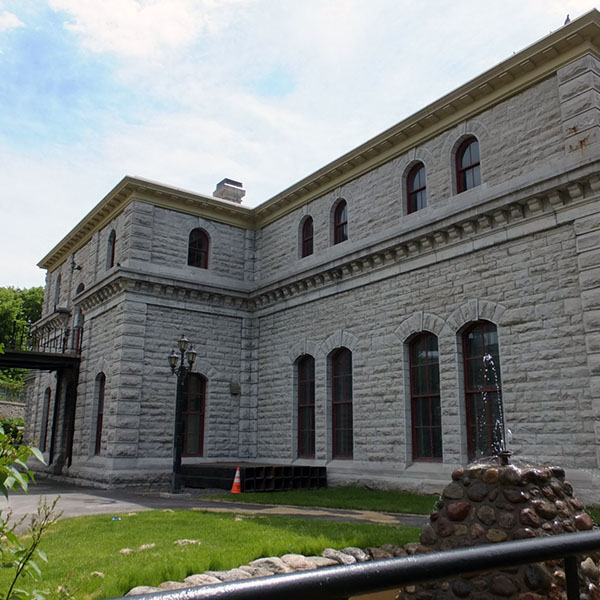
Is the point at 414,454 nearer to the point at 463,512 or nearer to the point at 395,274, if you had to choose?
the point at 395,274

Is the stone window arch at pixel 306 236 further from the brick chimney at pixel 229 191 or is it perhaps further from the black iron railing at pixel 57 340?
the black iron railing at pixel 57 340

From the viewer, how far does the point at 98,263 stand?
80.5 feet

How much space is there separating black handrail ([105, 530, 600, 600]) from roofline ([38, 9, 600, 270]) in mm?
14719

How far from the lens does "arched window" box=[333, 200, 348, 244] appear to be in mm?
20000

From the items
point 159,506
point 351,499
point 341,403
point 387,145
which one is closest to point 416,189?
point 387,145

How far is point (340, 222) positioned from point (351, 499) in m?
9.44

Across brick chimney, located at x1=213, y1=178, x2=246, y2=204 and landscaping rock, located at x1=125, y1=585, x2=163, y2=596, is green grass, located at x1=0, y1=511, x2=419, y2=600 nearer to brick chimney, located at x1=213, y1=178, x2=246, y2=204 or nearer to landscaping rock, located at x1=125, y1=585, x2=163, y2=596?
landscaping rock, located at x1=125, y1=585, x2=163, y2=596

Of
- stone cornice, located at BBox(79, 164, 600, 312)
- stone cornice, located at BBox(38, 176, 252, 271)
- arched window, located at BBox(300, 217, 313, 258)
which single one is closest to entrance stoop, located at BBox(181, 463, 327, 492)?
stone cornice, located at BBox(79, 164, 600, 312)

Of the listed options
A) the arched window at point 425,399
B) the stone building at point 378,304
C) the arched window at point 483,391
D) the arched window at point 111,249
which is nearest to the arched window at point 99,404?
the stone building at point 378,304

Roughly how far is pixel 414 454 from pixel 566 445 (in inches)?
177

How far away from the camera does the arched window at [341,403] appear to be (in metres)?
18.3

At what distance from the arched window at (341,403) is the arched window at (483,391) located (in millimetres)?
4483

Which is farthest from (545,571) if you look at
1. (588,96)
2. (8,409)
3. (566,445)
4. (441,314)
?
(8,409)

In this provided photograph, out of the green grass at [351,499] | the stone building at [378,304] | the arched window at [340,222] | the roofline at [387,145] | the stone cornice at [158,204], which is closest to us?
the green grass at [351,499]
